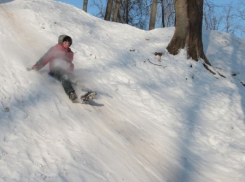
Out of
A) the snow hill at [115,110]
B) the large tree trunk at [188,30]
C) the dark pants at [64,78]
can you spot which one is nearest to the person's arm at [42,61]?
the snow hill at [115,110]

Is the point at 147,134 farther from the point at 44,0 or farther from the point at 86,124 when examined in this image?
the point at 44,0

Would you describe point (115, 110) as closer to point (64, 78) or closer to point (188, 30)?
point (64, 78)

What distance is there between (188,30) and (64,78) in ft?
18.6

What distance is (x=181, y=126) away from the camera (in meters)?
7.45

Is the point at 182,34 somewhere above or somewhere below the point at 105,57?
above

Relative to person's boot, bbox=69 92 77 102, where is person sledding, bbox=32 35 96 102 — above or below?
above

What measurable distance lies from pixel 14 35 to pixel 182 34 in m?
5.35

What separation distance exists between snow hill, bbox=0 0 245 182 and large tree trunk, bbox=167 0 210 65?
451mm

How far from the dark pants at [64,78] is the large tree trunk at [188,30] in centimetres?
495

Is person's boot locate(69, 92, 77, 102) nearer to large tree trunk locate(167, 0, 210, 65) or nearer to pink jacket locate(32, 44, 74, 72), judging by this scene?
pink jacket locate(32, 44, 74, 72)

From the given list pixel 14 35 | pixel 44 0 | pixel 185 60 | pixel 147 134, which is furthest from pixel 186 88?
pixel 44 0

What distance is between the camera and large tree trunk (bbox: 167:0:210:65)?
11000mm

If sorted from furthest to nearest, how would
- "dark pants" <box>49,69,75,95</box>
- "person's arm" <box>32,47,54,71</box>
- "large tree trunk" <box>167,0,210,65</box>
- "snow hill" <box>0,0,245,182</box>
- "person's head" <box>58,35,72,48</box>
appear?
"large tree trunk" <box>167,0,210,65</box>, "person's head" <box>58,35,72,48</box>, "person's arm" <box>32,47,54,71</box>, "dark pants" <box>49,69,75,95</box>, "snow hill" <box>0,0,245,182</box>

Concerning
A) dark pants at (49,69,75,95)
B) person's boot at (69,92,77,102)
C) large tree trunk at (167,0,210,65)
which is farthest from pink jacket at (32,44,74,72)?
large tree trunk at (167,0,210,65)
